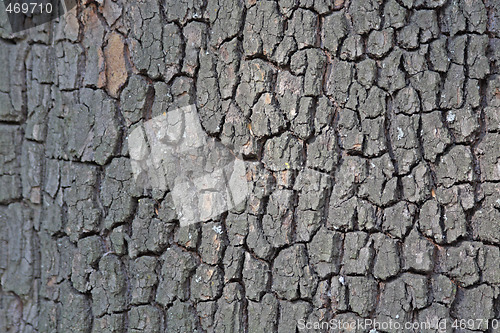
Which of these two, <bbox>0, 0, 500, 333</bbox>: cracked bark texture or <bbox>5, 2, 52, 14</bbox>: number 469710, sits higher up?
<bbox>5, 2, 52, 14</bbox>: number 469710

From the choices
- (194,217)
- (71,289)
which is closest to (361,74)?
(194,217)

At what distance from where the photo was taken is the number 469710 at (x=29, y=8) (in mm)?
1757

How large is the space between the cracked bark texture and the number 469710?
0.09 m

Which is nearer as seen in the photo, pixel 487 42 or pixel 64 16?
pixel 487 42

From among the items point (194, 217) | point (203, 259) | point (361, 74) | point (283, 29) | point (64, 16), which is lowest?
point (203, 259)

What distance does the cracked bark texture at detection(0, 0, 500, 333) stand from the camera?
1400 mm

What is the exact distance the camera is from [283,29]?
1.49 m

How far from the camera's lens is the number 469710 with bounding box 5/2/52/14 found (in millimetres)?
1757

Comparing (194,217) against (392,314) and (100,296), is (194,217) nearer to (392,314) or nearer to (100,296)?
(100,296)

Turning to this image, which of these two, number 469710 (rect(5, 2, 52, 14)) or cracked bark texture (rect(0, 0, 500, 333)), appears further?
number 469710 (rect(5, 2, 52, 14))

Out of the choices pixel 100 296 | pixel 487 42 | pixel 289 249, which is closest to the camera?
pixel 487 42

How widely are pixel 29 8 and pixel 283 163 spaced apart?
1.19m

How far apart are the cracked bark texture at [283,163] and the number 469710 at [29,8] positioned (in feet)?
0.28

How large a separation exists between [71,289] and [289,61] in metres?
1.13
